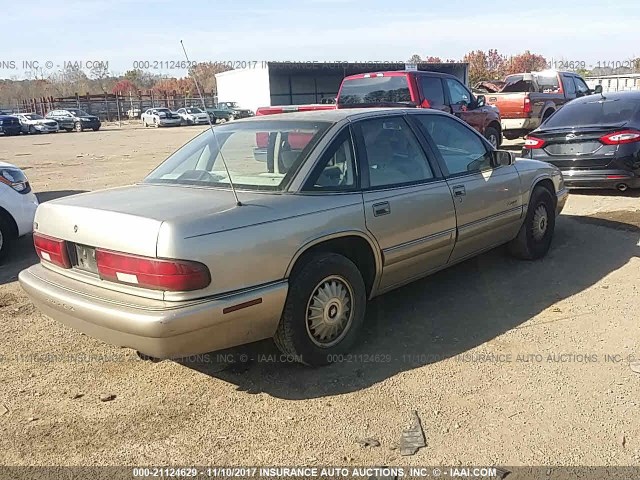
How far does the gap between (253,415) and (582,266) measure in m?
3.80

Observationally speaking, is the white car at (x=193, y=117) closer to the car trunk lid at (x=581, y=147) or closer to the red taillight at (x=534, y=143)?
the red taillight at (x=534, y=143)

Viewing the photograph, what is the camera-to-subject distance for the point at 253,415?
332 centimetres

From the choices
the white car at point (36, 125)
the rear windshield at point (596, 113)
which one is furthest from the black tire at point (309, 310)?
the white car at point (36, 125)

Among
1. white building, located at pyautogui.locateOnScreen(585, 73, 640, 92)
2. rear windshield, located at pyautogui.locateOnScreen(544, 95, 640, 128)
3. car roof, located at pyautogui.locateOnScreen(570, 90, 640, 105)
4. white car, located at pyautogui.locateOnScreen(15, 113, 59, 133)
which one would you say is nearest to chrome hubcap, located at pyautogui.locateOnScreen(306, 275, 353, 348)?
rear windshield, located at pyautogui.locateOnScreen(544, 95, 640, 128)

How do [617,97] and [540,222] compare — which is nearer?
[540,222]

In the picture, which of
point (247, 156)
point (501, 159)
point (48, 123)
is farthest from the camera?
point (48, 123)

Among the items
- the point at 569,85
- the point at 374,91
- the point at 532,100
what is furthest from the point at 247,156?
the point at 569,85

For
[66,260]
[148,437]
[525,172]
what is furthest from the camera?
[525,172]

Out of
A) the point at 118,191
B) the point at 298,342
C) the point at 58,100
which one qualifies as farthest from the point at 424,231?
the point at 58,100

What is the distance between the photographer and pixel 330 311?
3807 mm

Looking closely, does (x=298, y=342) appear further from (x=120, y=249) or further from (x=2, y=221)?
(x=2, y=221)

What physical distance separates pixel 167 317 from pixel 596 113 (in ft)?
26.9

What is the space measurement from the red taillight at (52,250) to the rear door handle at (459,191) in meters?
2.82

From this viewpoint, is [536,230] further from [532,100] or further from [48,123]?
[48,123]
